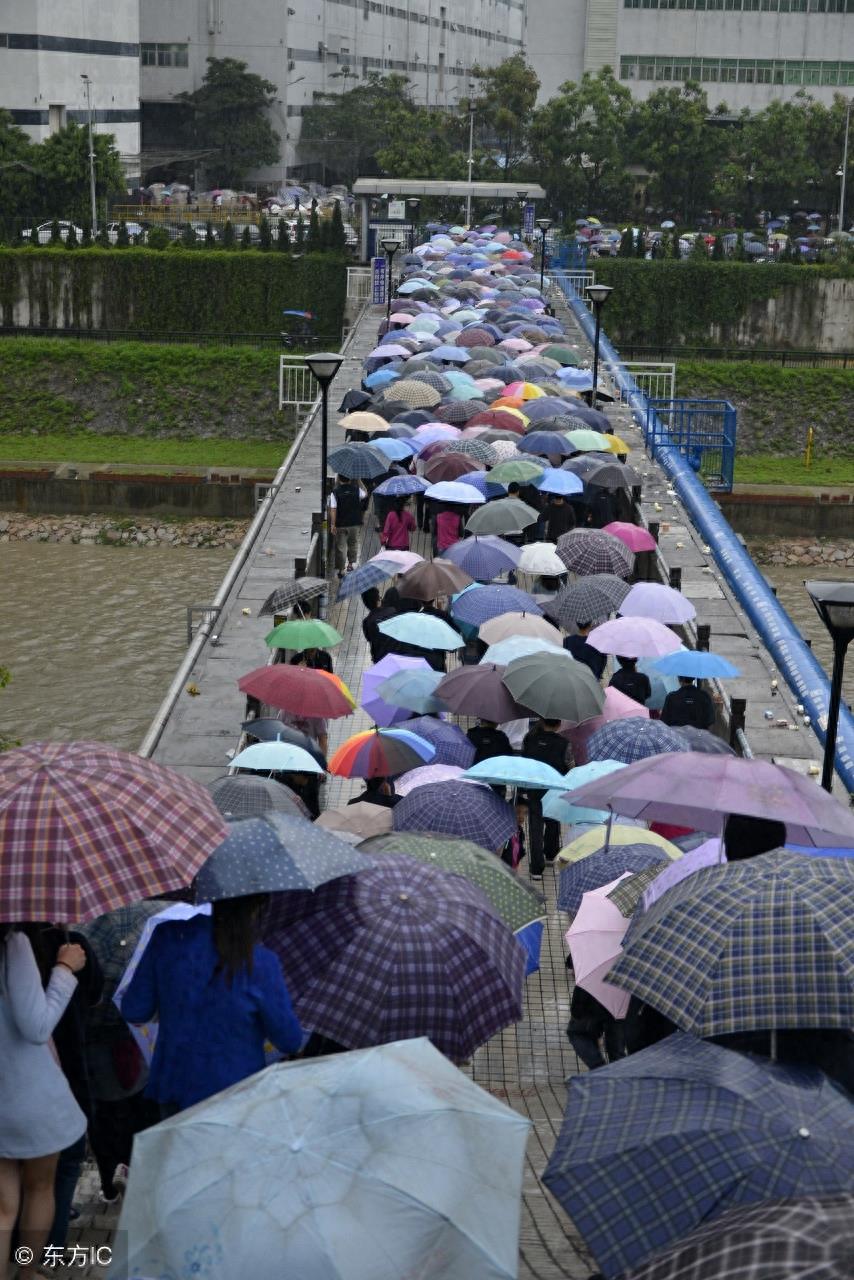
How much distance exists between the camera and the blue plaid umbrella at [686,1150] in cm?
438

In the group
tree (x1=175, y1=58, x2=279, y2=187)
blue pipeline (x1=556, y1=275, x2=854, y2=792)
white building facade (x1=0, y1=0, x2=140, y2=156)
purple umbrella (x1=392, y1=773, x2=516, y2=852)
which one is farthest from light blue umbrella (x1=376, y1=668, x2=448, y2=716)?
tree (x1=175, y1=58, x2=279, y2=187)

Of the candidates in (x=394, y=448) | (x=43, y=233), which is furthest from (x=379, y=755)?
(x=43, y=233)

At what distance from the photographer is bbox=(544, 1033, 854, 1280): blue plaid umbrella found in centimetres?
438

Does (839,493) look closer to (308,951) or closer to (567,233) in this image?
(567,233)

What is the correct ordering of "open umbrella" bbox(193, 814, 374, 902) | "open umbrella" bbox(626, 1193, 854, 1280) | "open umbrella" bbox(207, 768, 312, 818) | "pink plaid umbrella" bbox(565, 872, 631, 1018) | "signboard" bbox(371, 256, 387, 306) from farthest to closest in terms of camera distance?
"signboard" bbox(371, 256, 387, 306) → "open umbrella" bbox(207, 768, 312, 818) → "pink plaid umbrella" bbox(565, 872, 631, 1018) → "open umbrella" bbox(193, 814, 374, 902) → "open umbrella" bbox(626, 1193, 854, 1280)

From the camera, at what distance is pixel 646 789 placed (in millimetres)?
7156

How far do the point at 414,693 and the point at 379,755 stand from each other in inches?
47.6

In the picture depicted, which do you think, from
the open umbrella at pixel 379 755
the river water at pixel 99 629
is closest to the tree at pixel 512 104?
the river water at pixel 99 629

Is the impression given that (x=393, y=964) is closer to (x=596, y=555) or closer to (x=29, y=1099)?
(x=29, y=1099)

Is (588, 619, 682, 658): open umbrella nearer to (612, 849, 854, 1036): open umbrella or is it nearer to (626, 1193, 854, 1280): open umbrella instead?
(612, 849, 854, 1036): open umbrella

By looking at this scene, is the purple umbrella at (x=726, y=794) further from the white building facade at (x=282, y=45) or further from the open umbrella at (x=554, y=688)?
the white building facade at (x=282, y=45)

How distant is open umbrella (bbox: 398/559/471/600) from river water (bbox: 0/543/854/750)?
7.90 meters

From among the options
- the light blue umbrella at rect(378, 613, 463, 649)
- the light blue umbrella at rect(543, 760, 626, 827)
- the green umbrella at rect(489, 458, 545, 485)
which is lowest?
the light blue umbrella at rect(543, 760, 626, 827)

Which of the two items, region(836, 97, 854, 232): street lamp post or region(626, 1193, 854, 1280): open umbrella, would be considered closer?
region(626, 1193, 854, 1280): open umbrella
